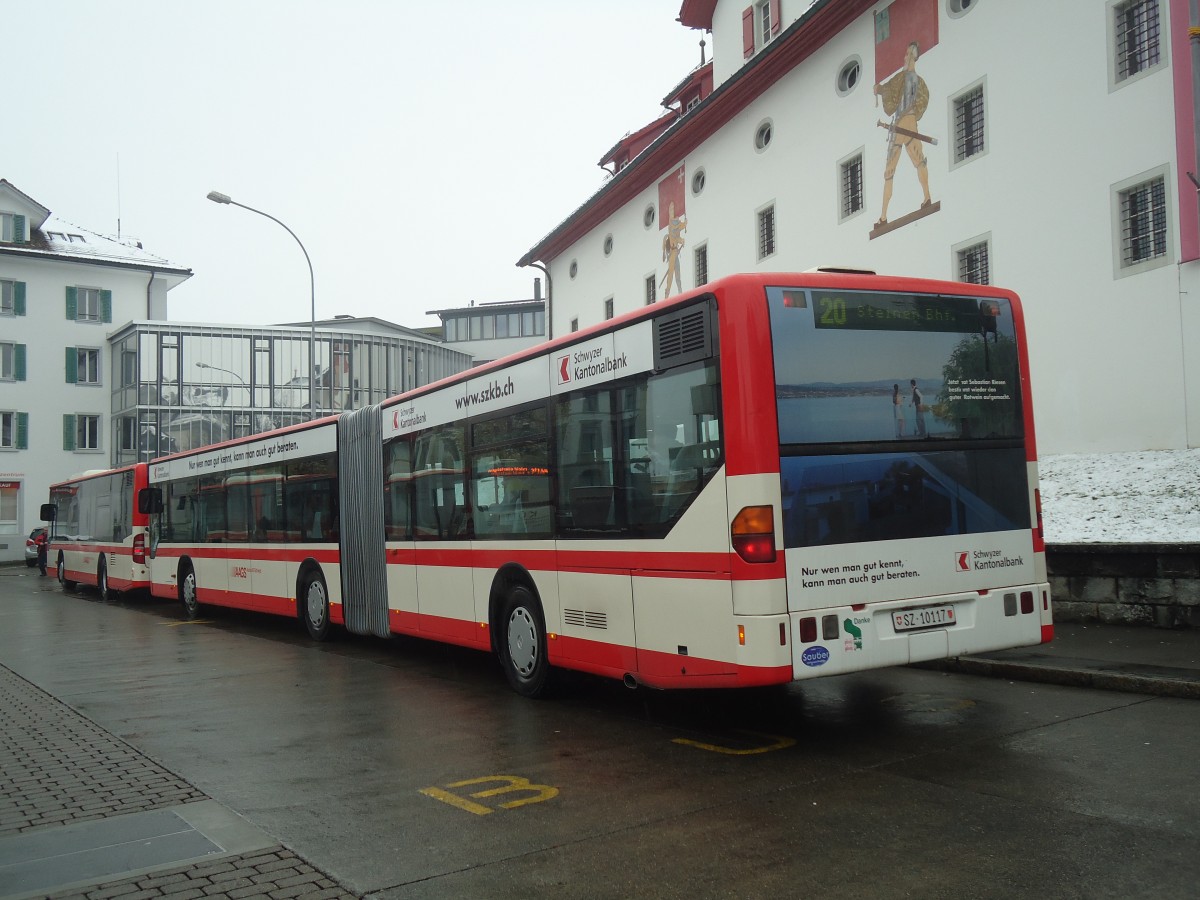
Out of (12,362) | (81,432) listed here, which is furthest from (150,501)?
(12,362)

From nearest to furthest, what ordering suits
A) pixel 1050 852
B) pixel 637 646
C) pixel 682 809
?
pixel 1050 852, pixel 682 809, pixel 637 646

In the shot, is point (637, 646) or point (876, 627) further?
point (637, 646)

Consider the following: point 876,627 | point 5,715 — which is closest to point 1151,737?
point 876,627

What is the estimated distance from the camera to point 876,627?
6.84 meters

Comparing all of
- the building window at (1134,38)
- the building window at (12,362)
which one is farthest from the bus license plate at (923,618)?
the building window at (12,362)

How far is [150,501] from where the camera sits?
824 inches

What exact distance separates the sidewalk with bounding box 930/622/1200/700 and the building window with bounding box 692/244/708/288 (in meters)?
20.0

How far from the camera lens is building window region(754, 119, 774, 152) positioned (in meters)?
27.0

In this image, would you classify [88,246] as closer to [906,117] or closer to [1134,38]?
[906,117]

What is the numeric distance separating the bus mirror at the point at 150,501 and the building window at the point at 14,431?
3425 cm

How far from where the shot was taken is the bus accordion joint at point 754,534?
6574mm

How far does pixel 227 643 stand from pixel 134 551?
338 inches

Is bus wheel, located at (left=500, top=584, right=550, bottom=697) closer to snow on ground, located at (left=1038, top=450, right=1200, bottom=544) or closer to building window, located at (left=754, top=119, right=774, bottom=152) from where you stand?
snow on ground, located at (left=1038, top=450, right=1200, bottom=544)

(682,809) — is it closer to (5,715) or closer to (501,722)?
(501,722)
